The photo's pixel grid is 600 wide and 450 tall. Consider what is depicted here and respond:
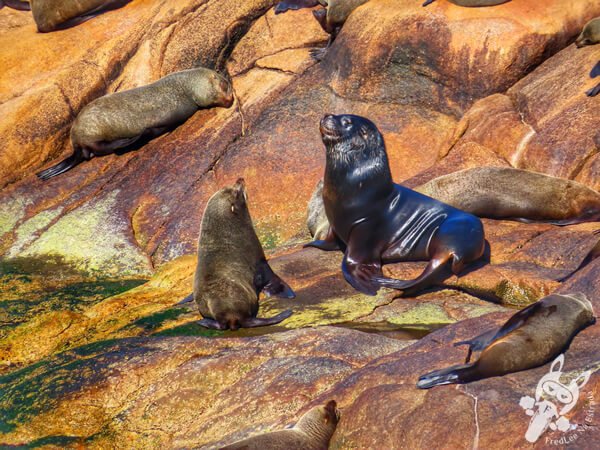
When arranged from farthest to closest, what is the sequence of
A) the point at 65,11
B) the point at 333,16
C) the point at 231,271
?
the point at 65,11
the point at 333,16
the point at 231,271

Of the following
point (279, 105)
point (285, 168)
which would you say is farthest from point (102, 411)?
point (279, 105)

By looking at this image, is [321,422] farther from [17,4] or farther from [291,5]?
[17,4]

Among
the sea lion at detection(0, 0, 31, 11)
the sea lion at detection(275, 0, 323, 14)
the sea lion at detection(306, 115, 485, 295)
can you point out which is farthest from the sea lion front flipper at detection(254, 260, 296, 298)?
the sea lion at detection(0, 0, 31, 11)

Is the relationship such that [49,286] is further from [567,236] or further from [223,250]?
[567,236]

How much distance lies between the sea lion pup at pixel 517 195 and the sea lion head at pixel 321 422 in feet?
17.8

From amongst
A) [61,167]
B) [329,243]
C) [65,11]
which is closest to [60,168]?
[61,167]

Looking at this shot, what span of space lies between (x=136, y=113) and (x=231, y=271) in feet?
20.4

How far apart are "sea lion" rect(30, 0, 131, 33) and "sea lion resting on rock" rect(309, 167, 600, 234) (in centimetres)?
669

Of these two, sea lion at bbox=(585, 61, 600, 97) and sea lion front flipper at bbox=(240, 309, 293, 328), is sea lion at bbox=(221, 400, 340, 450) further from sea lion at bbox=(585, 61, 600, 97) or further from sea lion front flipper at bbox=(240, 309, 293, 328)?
sea lion at bbox=(585, 61, 600, 97)

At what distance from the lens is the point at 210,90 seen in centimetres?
1383

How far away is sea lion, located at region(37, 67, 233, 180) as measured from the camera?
13.7 metres

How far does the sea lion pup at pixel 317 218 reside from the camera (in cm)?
1042

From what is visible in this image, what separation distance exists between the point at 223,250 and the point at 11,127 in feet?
21.6

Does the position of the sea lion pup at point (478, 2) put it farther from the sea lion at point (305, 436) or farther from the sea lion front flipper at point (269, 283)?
the sea lion at point (305, 436)
